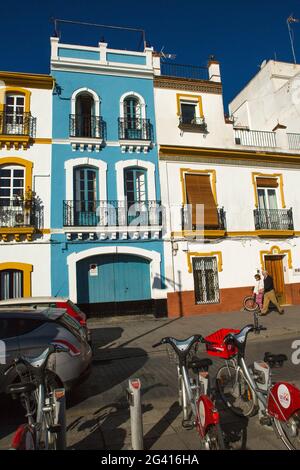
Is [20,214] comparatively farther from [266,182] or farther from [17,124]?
[266,182]

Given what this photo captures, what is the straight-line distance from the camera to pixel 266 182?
1642 cm

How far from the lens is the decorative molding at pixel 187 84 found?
51.9 feet

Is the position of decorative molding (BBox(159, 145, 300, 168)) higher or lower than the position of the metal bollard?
higher

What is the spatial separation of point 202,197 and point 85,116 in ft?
20.7

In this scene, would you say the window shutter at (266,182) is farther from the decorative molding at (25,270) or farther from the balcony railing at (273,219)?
the decorative molding at (25,270)

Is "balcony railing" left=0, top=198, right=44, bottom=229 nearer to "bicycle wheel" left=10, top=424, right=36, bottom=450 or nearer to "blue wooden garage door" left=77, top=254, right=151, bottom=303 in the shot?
"blue wooden garage door" left=77, top=254, right=151, bottom=303

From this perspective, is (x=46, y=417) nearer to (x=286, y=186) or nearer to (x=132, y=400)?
(x=132, y=400)

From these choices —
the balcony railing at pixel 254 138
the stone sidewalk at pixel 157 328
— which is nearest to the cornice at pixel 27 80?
the balcony railing at pixel 254 138

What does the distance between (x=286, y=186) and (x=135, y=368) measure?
13.0 m

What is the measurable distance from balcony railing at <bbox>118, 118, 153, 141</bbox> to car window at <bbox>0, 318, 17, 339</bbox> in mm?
10819

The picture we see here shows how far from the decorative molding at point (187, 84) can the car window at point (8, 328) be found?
13601 millimetres

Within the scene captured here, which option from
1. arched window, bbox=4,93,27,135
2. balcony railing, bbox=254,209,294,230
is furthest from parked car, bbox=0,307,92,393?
balcony railing, bbox=254,209,294,230

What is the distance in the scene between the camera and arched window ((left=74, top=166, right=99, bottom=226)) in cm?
1351
